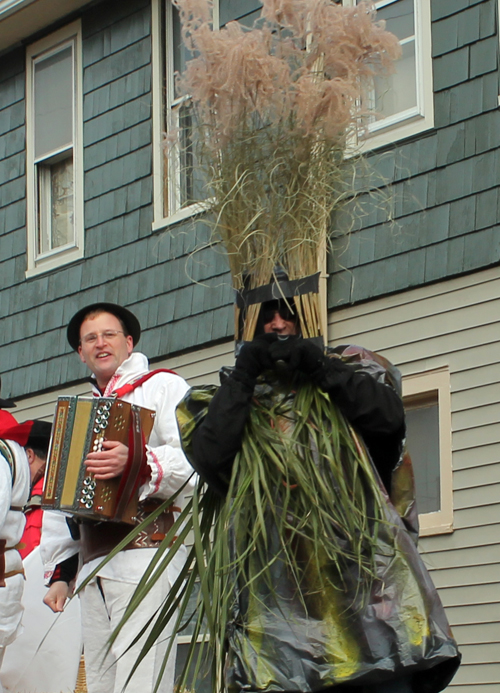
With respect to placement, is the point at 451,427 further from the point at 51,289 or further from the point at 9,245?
the point at 9,245

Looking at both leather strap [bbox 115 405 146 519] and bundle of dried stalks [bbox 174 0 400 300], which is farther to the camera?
leather strap [bbox 115 405 146 519]

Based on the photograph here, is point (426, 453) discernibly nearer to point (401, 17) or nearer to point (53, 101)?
point (401, 17)

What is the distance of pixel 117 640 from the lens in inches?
171

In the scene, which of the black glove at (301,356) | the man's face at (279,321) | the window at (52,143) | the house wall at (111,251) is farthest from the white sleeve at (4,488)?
the window at (52,143)

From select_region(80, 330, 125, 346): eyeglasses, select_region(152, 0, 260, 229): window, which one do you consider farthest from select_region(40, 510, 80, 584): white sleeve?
select_region(152, 0, 260, 229): window

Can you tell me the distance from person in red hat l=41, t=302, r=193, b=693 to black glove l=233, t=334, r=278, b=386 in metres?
0.99

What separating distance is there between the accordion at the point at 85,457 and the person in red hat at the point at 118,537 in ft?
0.12

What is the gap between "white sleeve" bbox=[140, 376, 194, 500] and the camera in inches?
169

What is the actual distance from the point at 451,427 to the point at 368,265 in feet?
3.76

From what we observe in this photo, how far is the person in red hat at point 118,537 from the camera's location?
4289 mm

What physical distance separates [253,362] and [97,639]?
1577 mm

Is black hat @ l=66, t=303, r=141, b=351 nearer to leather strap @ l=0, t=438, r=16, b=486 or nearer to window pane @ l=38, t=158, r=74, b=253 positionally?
leather strap @ l=0, t=438, r=16, b=486

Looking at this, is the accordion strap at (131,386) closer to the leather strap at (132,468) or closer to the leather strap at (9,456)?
the leather strap at (132,468)

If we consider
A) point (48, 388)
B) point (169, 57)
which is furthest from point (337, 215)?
point (48, 388)
